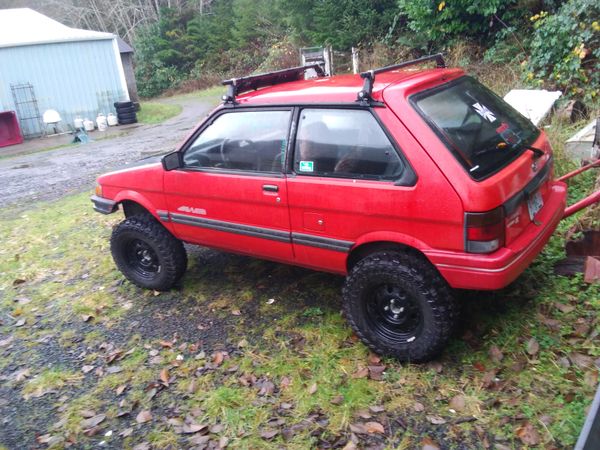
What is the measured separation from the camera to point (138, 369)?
3.78 meters

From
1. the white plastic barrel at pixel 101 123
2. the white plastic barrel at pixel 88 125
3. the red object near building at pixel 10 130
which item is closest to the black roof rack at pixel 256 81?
the white plastic barrel at pixel 101 123

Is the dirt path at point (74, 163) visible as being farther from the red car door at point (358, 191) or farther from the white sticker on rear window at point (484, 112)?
the white sticker on rear window at point (484, 112)

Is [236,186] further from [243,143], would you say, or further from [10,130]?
[10,130]

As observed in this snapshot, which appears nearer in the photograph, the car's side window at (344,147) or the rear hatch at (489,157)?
the rear hatch at (489,157)

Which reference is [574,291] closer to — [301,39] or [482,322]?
[482,322]

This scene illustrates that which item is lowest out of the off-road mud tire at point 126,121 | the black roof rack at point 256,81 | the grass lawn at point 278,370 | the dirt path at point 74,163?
the grass lawn at point 278,370

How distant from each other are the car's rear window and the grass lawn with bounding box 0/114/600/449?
1148 mm

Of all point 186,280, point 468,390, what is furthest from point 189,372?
point 468,390

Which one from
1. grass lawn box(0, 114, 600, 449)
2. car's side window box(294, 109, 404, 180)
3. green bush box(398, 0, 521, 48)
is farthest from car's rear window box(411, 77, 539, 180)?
green bush box(398, 0, 521, 48)

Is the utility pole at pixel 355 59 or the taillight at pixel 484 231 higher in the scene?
the utility pole at pixel 355 59

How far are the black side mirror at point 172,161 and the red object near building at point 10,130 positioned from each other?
15.4m

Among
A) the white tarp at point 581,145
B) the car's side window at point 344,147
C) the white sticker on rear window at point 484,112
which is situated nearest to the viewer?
the car's side window at point 344,147

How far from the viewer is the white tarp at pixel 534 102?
6.70m

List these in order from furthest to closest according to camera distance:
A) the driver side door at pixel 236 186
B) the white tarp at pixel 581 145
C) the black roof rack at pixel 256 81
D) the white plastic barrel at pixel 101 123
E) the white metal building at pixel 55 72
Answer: the white plastic barrel at pixel 101 123 < the white metal building at pixel 55 72 < the white tarp at pixel 581 145 < the black roof rack at pixel 256 81 < the driver side door at pixel 236 186
